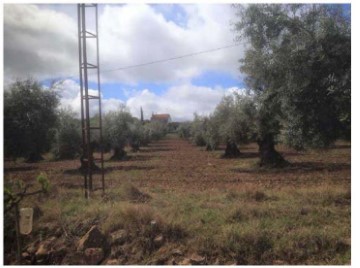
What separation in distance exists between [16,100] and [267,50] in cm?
1053

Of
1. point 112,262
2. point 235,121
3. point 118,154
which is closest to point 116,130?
point 118,154

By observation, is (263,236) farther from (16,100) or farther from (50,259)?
(16,100)

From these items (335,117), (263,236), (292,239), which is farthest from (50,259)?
(335,117)

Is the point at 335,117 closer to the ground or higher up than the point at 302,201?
higher up

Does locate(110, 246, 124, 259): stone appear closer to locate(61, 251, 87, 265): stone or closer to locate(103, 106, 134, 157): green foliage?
locate(61, 251, 87, 265): stone

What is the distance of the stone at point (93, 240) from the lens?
21.3 feet

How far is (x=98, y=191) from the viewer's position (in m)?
10.2

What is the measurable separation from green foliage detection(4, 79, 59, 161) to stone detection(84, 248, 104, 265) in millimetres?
9761

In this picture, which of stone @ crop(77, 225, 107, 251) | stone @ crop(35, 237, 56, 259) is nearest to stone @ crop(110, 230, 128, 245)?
stone @ crop(77, 225, 107, 251)

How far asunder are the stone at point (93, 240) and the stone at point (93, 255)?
5.0 inches

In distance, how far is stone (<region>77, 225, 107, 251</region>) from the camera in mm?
6504

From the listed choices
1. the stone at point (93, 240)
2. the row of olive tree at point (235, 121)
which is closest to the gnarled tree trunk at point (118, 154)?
the row of olive tree at point (235, 121)

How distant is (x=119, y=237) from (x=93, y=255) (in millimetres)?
592

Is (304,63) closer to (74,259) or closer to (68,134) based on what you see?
(74,259)
